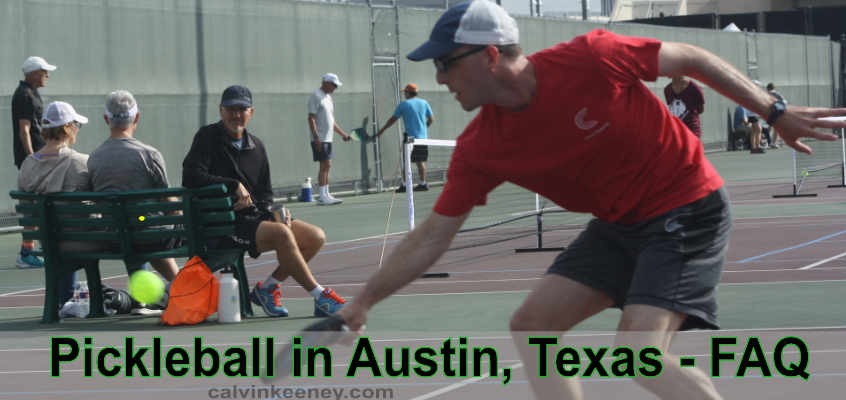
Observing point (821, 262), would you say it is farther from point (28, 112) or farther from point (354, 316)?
point (354, 316)

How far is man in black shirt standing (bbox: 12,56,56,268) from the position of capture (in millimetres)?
11938

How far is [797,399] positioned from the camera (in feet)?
17.4

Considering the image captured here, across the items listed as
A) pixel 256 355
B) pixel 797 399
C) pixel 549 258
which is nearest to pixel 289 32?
pixel 549 258

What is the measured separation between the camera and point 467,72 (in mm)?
3639

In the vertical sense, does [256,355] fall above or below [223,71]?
below

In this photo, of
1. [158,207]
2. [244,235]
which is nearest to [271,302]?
[244,235]

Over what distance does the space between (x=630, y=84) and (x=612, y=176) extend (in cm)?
27

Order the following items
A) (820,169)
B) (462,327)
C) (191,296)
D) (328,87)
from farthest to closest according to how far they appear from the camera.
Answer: (820,169) < (328,87) < (191,296) < (462,327)

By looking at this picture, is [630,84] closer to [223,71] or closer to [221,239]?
[221,239]

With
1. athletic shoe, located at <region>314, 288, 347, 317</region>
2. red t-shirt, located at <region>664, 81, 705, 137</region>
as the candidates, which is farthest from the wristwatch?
red t-shirt, located at <region>664, 81, 705, 137</region>

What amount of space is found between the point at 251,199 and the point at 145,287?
958 mm

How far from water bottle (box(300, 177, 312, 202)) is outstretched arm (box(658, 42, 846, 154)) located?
54.2 feet

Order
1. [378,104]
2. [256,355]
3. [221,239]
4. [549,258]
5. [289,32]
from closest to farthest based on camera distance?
1. [256,355]
2. [221,239]
3. [549,258]
4. [289,32]
5. [378,104]

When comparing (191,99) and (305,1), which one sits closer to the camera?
(191,99)
